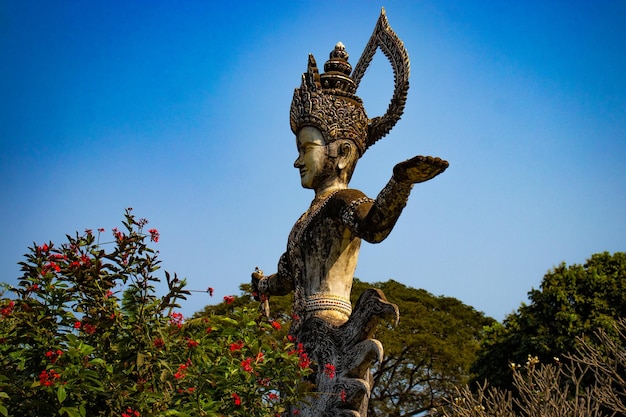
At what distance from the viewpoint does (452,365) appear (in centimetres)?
1984

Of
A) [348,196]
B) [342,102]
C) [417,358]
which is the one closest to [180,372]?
[348,196]

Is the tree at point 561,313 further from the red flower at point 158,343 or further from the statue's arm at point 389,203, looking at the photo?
the red flower at point 158,343

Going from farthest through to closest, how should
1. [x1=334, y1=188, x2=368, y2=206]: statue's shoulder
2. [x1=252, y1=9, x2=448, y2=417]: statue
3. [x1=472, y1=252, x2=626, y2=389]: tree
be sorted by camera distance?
[x1=472, y1=252, x2=626, y2=389]: tree
[x1=334, y1=188, x2=368, y2=206]: statue's shoulder
[x1=252, y1=9, x2=448, y2=417]: statue

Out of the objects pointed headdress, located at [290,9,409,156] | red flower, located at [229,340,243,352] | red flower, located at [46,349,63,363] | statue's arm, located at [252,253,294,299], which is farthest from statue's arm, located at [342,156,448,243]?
red flower, located at [46,349,63,363]

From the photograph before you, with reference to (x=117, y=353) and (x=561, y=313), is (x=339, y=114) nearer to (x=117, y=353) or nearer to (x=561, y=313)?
(x=117, y=353)

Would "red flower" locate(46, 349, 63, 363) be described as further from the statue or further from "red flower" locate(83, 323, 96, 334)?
the statue

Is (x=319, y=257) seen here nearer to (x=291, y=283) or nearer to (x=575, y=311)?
(x=291, y=283)

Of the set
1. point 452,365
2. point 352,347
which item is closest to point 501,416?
point 352,347

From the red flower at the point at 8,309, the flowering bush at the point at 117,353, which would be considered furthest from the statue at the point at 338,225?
the red flower at the point at 8,309

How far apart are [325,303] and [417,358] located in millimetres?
15925

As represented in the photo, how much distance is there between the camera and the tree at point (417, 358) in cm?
1983

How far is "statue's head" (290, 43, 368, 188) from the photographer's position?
5.66 meters

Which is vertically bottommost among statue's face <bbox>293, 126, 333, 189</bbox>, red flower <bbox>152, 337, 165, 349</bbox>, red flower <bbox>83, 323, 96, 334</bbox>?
red flower <bbox>152, 337, 165, 349</bbox>

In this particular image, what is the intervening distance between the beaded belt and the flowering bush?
142cm
